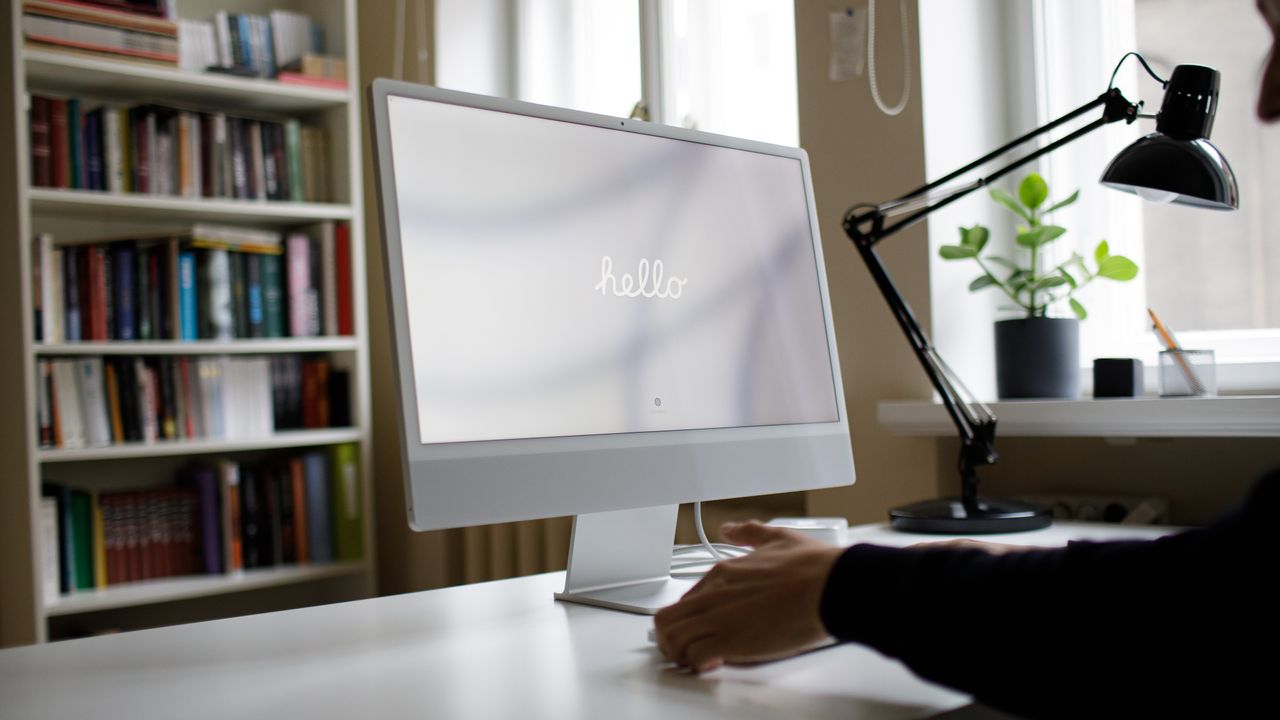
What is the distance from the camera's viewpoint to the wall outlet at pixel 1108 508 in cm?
156

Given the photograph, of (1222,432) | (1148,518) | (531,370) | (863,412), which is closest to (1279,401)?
(1222,432)

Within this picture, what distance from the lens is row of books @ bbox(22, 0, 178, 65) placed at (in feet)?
7.80

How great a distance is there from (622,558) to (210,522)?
6.16ft

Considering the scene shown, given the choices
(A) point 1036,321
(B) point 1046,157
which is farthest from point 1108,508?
(B) point 1046,157

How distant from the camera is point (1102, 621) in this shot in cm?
59

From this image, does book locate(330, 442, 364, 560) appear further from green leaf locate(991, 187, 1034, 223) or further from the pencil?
the pencil

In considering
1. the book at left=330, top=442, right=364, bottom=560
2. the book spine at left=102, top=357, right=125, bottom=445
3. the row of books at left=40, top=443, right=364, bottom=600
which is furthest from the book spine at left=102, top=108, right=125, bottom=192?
the book at left=330, top=442, right=364, bottom=560

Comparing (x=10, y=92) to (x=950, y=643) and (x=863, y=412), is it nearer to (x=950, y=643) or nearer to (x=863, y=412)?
(x=863, y=412)

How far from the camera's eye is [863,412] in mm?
1893

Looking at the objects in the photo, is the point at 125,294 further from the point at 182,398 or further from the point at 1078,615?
the point at 1078,615

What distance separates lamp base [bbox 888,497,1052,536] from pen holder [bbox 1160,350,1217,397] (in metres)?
0.26

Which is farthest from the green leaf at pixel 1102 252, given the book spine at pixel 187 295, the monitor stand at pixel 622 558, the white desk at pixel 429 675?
the book spine at pixel 187 295

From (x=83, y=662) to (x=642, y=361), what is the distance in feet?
1.83

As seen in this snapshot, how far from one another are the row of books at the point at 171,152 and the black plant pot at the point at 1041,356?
196 centimetres
